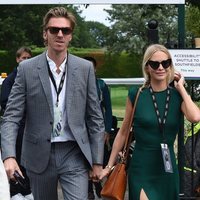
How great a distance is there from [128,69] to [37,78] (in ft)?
134

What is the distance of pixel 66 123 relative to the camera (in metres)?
4.36

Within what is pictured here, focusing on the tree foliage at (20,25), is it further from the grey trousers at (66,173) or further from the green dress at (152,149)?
the grey trousers at (66,173)

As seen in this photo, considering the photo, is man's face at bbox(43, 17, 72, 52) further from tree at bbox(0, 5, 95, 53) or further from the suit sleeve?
tree at bbox(0, 5, 95, 53)

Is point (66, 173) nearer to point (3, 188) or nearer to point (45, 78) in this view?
point (45, 78)

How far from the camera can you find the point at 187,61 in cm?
582

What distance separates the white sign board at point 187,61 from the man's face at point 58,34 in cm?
164

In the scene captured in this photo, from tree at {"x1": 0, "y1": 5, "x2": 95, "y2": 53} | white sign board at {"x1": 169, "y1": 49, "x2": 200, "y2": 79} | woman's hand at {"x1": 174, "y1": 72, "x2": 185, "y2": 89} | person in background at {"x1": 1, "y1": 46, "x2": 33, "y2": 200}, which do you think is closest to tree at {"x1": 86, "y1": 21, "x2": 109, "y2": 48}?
tree at {"x1": 0, "y1": 5, "x2": 95, "y2": 53}

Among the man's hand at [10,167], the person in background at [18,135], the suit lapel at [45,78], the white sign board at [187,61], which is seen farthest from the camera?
the white sign board at [187,61]

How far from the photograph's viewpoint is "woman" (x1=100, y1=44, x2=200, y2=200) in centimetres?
444

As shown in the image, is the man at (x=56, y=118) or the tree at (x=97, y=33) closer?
the man at (x=56, y=118)

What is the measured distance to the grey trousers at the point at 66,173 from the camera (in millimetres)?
4375

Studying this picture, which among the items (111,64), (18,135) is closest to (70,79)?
(18,135)

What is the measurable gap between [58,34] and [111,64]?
42.2 meters

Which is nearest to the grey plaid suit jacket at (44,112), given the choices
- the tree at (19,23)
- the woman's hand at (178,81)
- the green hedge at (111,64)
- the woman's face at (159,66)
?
the woman's face at (159,66)
